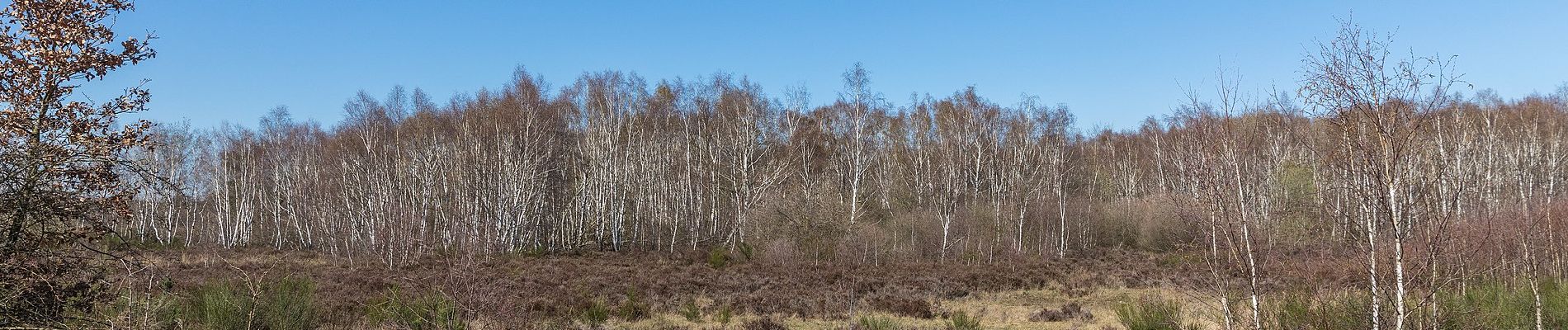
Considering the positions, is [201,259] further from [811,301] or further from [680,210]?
[811,301]

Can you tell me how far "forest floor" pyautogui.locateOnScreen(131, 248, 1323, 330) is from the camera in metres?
9.43

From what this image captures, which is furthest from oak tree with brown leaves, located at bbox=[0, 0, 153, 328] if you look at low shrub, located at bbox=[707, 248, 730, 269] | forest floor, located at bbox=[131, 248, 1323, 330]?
low shrub, located at bbox=[707, 248, 730, 269]

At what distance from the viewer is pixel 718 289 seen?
585 inches

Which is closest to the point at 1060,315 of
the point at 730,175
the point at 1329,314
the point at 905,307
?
the point at 905,307

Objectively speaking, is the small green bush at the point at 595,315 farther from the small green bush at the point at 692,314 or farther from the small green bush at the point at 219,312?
the small green bush at the point at 219,312

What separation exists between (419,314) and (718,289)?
7060mm

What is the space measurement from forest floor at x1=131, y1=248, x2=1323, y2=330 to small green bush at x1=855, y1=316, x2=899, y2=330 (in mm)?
43

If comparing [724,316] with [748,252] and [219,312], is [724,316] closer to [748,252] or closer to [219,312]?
[219,312]

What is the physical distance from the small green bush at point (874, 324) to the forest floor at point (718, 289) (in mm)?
43

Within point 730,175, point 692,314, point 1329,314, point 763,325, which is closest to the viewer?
point 1329,314

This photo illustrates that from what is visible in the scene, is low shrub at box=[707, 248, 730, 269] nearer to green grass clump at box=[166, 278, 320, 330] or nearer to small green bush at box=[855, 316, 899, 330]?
small green bush at box=[855, 316, 899, 330]

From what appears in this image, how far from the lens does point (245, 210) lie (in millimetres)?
30422

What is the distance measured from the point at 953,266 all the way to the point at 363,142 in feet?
67.8

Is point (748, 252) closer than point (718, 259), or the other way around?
point (718, 259)
